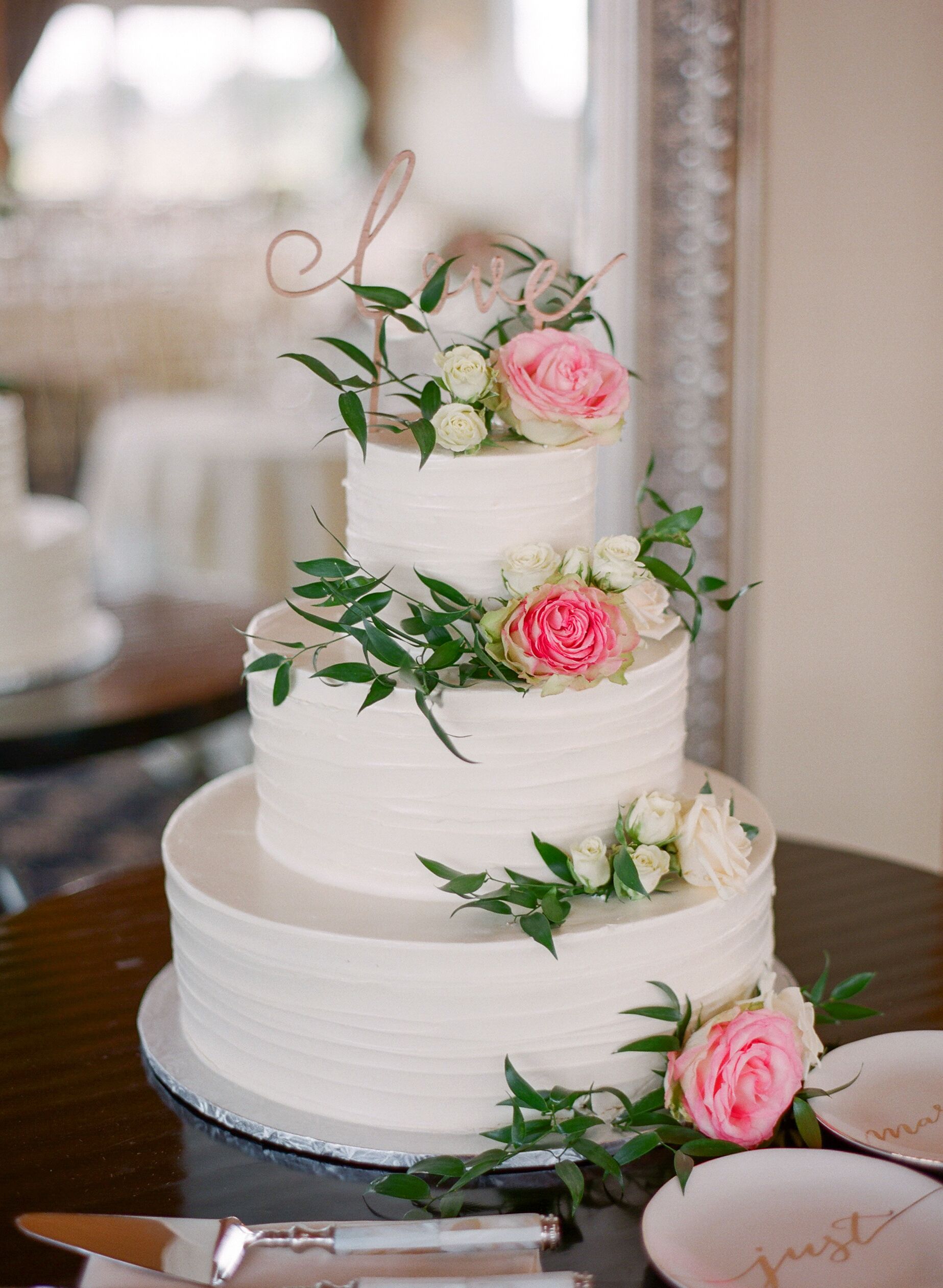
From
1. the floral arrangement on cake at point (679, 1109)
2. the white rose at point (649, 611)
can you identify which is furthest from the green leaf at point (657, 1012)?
the white rose at point (649, 611)

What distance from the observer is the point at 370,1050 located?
A: 1.23 meters

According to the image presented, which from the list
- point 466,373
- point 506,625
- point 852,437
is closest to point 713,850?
point 506,625

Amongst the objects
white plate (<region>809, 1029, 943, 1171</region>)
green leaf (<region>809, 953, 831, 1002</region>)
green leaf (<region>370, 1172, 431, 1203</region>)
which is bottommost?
white plate (<region>809, 1029, 943, 1171</region>)

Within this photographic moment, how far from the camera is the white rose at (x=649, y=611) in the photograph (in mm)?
1321

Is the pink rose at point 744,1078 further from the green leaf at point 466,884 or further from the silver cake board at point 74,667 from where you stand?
the silver cake board at point 74,667

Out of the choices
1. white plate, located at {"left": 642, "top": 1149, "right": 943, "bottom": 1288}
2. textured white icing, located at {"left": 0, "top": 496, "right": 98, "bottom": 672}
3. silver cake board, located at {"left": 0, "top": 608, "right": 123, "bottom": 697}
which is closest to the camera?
white plate, located at {"left": 642, "top": 1149, "right": 943, "bottom": 1288}

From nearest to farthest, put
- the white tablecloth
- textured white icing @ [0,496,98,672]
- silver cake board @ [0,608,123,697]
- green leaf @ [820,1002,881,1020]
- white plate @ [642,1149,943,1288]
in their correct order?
white plate @ [642,1149,943,1288] < green leaf @ [820,1002,881,1020] < silver cake board @ [0,608,123,697] < textured white icing @ [0,496,98,672] < the white tablecloth

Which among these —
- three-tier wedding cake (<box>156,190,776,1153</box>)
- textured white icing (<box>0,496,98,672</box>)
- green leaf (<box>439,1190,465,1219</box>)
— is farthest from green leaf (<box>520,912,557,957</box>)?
textured white icing (<box>0,496,98,672</box>)

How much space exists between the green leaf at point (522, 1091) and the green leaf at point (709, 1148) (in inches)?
5.0

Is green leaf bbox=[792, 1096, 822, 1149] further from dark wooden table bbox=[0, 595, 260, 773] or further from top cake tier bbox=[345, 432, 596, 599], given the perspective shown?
dark wooden table bbox=[0, 595, 260, 773]

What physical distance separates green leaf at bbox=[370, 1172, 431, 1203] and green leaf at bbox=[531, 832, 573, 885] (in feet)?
0.95

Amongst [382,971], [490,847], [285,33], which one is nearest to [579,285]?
[490,847]

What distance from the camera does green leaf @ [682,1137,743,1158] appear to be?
115 centimetres

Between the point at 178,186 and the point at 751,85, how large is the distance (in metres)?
6.43
